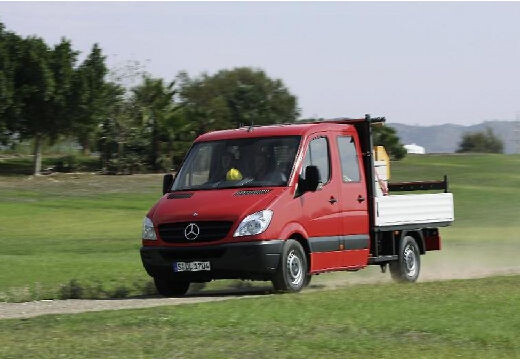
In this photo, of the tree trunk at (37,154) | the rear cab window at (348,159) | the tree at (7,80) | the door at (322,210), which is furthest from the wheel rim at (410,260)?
the tree trunk at (37,154)

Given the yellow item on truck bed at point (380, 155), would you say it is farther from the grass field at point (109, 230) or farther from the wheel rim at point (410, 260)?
A: the grass field at point (109, 230)

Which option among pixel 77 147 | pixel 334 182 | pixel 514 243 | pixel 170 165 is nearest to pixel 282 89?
pixel 77 147

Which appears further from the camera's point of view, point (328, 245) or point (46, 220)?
point (46, 220)

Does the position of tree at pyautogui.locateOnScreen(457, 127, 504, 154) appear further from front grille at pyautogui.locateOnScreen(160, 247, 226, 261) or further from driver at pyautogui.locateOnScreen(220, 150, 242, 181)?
front grille at pyautogui.locateOnScreen(160, 247, 226, 261)

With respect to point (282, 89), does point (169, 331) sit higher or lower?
lower

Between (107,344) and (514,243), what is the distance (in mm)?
22211

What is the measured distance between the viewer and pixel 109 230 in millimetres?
39594

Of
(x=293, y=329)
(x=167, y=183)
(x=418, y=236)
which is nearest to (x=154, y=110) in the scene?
(x=418, y=236)

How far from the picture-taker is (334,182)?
52.4 feet

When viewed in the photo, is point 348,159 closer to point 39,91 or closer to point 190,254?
point 190,254

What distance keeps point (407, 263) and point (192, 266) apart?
4.79 m

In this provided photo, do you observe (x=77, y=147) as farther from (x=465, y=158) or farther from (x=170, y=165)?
(x=465, y=158)

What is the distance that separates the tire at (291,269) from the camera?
14.5 m

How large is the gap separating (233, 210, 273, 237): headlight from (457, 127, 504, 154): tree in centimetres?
13668
